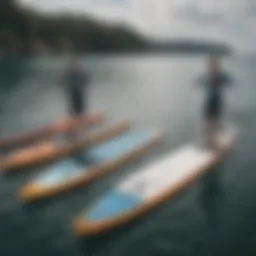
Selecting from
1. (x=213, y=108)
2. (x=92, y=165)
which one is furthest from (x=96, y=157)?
(x=213, y=108)

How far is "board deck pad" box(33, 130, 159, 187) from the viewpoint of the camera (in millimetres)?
4030

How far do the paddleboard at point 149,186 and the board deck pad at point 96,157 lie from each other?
351 millimetres

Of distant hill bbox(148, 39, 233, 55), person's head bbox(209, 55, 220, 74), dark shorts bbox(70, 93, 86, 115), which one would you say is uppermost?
distant hill bbox(148, 39, 233, 55)

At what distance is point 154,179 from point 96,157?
0.69 meters

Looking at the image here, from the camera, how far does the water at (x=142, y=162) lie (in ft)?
10.8

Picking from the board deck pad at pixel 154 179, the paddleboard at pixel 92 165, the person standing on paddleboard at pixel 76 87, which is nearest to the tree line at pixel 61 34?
the person standing on paddleboard at pixel 76 87

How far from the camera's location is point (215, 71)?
442cm

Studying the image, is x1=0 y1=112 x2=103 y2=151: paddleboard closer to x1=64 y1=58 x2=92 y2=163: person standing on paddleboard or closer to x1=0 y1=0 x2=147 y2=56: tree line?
x1=64 y1=58 x2=92 y2=163: person standing on paddleboard

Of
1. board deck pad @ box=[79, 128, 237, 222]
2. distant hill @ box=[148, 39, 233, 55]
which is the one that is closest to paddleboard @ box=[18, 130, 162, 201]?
board deck pad @ box=[79, 128, 237, 222]

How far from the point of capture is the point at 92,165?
14.1 ft

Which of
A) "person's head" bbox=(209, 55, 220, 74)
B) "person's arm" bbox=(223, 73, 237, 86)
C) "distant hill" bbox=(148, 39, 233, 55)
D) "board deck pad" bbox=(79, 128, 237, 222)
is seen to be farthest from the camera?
"person's arm" bbox=(223, 73, 237, 86)

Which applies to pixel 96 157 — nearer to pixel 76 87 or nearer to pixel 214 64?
pixel 76 87

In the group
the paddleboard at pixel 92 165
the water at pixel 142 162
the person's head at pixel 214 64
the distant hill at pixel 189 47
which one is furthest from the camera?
the person's head at pixel 214 64

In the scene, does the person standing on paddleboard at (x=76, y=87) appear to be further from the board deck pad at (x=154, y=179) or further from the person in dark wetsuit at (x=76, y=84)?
the board deck pad at (x=154, y=179)
